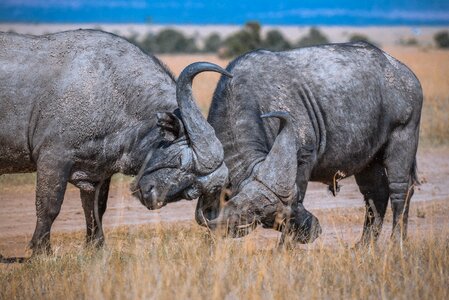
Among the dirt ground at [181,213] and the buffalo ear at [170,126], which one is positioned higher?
the buffalo ear at [170,126]

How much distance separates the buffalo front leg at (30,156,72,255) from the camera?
881cm

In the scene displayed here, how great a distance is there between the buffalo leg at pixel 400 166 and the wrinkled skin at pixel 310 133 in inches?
0.4

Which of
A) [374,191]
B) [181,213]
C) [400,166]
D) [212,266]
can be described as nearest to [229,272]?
[212,266]

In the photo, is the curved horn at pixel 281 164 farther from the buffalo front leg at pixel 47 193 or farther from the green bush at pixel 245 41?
the green bush at pixel 245 41

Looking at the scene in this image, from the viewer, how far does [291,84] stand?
9.28 meters

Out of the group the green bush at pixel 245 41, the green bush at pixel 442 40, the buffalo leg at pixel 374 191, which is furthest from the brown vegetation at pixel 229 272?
the green bush at pixel 442 40

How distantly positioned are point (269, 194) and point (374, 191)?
263 centimetres

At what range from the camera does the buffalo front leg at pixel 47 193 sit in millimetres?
8812

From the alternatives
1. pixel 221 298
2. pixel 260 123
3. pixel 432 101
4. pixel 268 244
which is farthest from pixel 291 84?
pixel 432 101

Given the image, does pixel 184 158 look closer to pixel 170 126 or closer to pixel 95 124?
pixel 170 126

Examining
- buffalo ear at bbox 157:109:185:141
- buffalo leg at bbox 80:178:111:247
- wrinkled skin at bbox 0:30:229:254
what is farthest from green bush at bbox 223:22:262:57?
buffalo ear at bbox 157:109:185:141

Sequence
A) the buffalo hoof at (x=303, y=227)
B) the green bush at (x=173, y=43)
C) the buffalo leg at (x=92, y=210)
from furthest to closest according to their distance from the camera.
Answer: the green bush at (x=173, y=43), the buffalo leg at (x=92, y=210), the buffalo hoof at (x=303, y=227)

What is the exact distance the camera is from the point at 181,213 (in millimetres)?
11633

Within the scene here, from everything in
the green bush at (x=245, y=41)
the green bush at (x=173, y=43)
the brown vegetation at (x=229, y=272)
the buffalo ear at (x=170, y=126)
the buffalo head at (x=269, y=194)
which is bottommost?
the green bush at (x=173, y=43)
